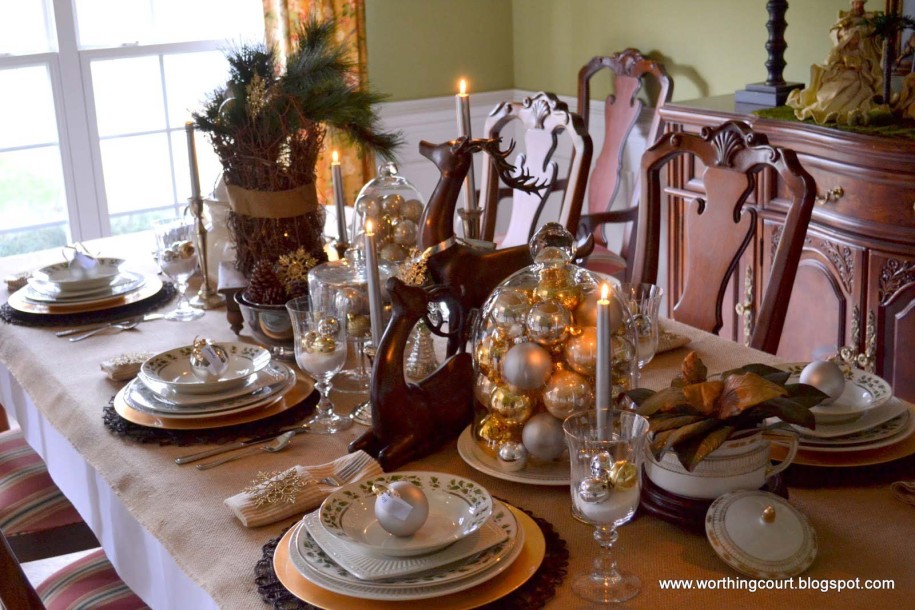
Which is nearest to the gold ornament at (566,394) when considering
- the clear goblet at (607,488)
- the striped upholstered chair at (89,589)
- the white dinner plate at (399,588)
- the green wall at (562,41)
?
the clear goblet at (607,488)

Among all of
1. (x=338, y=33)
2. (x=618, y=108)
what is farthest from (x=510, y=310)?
(x=338, y=33)

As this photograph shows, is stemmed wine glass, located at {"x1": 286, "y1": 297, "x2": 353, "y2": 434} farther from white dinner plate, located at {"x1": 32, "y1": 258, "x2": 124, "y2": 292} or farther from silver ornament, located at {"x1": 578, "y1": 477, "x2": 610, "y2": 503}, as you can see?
white dinner plate, located at {"x1": 32, "y1": 258, "x2": 124, "y2": 292}

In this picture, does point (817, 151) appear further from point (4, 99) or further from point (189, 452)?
point (4, 99)

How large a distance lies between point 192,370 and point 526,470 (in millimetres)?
605

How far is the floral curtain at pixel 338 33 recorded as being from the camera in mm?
3652

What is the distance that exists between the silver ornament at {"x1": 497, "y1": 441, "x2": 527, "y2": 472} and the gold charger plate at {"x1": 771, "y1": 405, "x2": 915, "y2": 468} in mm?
300

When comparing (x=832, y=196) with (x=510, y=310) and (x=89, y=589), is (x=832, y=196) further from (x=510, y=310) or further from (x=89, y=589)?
(x=89, y=589)

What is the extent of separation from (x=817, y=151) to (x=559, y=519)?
64.0 inches

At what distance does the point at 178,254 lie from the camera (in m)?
1.97

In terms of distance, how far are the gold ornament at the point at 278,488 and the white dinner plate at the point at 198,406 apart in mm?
251

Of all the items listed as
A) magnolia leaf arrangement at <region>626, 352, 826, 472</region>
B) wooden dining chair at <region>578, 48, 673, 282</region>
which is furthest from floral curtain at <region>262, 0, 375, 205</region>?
magnolia leaf arrangement at <region>626, 352, 826, 472</region>

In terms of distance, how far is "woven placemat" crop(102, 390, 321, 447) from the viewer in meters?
1.43

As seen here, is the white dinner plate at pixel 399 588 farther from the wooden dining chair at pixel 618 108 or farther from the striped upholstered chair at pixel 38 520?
the wooden dining chair at pixel 618 108

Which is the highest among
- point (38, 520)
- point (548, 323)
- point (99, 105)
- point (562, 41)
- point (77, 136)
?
point (562, 41)
